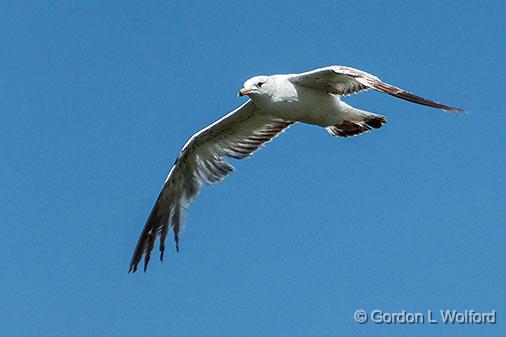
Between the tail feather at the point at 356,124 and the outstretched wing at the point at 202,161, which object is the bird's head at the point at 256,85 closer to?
the tail feather at the point at 356,124

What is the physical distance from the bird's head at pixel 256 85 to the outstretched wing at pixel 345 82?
15.8 inches

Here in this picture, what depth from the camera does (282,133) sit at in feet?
58.6

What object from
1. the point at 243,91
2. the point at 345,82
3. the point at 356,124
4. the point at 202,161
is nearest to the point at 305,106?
the point at 345,82

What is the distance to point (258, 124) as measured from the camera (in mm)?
17656

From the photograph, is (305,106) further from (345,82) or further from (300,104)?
(345,82)

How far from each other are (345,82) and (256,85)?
4.39ft

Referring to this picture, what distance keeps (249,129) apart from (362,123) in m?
2.26

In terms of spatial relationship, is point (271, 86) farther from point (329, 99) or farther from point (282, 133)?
point (282, 133)

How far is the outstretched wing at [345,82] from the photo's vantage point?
1393 centimetres

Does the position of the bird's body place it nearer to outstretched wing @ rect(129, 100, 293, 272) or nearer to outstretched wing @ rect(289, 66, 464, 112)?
outstretched wing @ rect(289, 66, 464, 112)

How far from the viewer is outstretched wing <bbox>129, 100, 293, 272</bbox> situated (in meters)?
17.6

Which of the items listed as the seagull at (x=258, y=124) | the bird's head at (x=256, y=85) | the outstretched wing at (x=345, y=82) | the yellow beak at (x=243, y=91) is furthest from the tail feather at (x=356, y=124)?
the yellow beak at (x=243, y=91)

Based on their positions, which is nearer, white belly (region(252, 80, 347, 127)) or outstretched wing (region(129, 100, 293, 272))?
white belly (region(252, 80, 347, 127))

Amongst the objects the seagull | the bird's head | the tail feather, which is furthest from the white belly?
the tail feather
